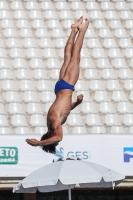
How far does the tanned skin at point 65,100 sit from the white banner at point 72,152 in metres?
3.09

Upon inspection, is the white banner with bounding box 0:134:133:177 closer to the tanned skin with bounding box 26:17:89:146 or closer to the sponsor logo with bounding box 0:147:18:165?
the sponsor logo with bounding box 0:147:18:165

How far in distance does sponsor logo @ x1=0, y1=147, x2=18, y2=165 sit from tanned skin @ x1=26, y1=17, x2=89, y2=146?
3.19 metres

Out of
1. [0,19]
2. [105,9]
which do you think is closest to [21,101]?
[0,19]

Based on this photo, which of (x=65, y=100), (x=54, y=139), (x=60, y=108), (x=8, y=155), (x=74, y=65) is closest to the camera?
(x=54, y=139)

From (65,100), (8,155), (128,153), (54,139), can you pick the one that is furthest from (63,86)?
(128,153)

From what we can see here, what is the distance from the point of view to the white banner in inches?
408

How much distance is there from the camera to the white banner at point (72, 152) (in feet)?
34.0

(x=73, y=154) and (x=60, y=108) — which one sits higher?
(x=60, y=108)

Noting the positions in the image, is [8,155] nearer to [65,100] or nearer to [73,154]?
[73,154]

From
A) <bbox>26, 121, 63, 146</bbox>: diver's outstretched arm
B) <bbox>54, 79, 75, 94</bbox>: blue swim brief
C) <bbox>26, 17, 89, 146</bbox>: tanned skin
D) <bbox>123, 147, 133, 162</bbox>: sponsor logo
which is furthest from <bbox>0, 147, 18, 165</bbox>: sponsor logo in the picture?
<bbox>26, 121, 63, 146</bbox>: diver's outstretched arm

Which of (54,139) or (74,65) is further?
(74,65)

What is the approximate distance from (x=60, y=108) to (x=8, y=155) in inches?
148

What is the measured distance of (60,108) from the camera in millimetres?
6824

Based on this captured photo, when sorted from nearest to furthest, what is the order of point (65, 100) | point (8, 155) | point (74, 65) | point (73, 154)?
point (65, 100), point (74, 65), point (8, 155), point (73, 154)
